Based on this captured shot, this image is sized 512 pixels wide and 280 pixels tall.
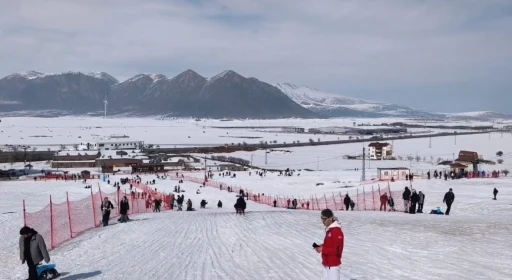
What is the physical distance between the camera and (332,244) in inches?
256

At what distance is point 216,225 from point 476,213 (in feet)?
35.4

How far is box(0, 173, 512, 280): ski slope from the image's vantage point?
9.86m

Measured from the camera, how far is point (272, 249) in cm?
1245

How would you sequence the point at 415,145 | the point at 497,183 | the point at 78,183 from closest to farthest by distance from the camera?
the point at 497,183, the point at 78,183, the point at 415,145

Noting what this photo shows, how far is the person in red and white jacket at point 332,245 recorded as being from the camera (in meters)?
6.48

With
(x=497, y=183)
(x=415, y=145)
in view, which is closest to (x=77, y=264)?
(x=497, y=183)

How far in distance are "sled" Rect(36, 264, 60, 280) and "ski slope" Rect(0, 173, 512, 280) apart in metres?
0.40

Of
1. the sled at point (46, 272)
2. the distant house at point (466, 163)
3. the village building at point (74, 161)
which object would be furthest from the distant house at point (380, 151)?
the sled at point (46, 272)

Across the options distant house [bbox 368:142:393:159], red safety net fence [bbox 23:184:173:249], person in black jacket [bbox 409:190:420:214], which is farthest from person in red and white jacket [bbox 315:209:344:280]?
distant house [bbox 368:142:393:159]

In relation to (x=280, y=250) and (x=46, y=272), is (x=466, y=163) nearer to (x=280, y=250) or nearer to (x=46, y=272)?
(x=280, y=250)

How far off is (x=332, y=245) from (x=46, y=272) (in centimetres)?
589

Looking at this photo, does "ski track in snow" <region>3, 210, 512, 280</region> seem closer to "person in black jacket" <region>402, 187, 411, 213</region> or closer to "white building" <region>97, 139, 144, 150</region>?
"person in black jacket" <region>402, 187, 411, 213</region>

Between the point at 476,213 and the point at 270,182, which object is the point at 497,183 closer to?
the point at 476,213

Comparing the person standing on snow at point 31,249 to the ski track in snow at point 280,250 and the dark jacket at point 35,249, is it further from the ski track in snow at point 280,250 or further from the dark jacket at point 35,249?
the ski track in snow at point 280,250
